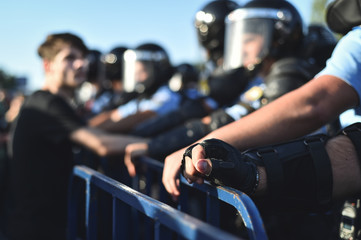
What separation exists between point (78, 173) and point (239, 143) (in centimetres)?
88

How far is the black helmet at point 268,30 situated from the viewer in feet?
8.97

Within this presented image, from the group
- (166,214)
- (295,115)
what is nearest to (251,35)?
(295,115)

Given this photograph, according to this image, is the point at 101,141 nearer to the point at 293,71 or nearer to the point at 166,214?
the point at 293,71

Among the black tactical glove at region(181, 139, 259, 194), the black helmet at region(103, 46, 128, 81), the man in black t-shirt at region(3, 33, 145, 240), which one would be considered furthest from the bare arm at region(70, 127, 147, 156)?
the black helmet at region(103, 46, 128, 81)

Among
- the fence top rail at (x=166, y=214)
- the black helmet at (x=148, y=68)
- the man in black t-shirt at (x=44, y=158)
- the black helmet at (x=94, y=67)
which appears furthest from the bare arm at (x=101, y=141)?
the black helmet at (x=94, y=67)

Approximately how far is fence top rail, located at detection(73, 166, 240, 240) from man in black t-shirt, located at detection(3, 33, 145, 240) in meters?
1.08

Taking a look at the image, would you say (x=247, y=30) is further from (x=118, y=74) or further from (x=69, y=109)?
(x=118, y=74)

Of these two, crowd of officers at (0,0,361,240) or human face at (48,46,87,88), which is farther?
human face at (48,46,87,88)

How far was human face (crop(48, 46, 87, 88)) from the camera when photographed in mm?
3020

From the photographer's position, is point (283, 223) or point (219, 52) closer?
point (283, 223)

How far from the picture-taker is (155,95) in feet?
15.7

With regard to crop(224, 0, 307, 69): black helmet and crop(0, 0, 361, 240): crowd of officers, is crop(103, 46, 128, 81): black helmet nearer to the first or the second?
crop(0, 0, 361, 240): crowd of officers

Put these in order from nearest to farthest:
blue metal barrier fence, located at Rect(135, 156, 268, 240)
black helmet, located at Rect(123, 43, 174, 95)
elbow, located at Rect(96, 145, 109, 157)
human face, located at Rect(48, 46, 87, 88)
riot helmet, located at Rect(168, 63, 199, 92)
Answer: blue metal barrier fence, located at Rect(135, 156, 268, 240), elbow, located at Rect(96, 145, 109, 157), human face, located at Rect(48, 46, 87, 88), black helmet, located at Rect(123, 43, 174, 95), riot helmet, located at Rect(168, 63, 199, 92)

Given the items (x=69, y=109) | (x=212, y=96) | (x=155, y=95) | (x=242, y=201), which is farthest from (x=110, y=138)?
(x=155, y=95)
